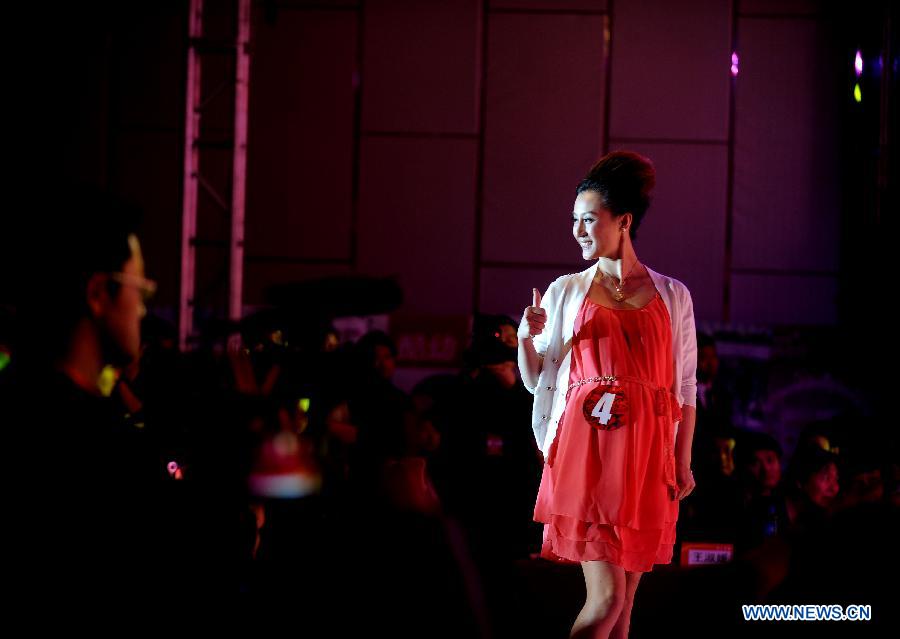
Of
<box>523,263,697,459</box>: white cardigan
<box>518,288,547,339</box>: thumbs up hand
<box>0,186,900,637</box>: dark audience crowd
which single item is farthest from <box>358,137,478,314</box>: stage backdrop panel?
<box>0,186,900,637</box>: dark audience crowd

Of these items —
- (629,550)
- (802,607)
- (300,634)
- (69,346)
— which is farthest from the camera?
(802,607)

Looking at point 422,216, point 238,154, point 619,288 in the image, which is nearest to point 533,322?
point 619,288

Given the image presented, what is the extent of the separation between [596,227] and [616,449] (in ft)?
2.22

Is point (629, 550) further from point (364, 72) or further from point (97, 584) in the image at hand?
point (364, 72)

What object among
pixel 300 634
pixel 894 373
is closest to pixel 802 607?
pixel 300 634

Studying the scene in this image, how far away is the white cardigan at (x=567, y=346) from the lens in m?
3.01

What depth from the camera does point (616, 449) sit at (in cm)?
283

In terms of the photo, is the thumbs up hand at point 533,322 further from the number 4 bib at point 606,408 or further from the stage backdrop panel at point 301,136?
the stage backdrop panel at point 301,136

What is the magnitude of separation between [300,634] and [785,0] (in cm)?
662

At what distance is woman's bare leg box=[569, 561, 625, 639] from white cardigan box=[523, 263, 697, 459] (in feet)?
1.33

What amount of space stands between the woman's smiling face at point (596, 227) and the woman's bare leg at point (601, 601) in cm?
92

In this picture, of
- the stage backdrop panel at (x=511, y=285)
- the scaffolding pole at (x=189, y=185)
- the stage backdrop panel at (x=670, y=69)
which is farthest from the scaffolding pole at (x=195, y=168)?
the stage backdrop panel at (x=670, y=69)

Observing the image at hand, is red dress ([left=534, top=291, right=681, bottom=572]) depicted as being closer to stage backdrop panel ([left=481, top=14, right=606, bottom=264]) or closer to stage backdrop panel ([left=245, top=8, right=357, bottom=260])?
stage backdrop panel ([left=481, top=14, right=606, bottom=264])

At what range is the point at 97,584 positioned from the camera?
1.34 m
